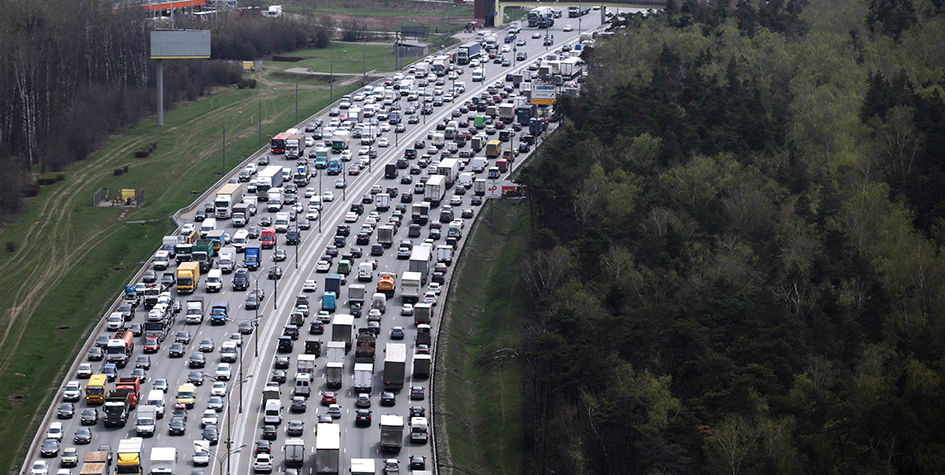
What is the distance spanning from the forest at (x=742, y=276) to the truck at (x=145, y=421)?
25795mm

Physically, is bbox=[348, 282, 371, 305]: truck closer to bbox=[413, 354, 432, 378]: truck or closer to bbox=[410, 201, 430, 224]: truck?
bbox=[413, 354, 432, 378]: truck

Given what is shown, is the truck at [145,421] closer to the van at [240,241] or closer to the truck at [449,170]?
the van at [240,241]

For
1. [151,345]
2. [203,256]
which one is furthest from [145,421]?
[203,256]

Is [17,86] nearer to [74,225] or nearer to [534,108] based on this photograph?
[74,225]

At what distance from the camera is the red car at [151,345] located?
326 feet

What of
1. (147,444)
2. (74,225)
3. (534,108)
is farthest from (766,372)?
(534,108)

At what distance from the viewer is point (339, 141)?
16412 centimetres

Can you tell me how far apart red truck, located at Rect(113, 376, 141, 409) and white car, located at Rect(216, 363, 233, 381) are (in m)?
5.95

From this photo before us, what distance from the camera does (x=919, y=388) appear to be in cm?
7675

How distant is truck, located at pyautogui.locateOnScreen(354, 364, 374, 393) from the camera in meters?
95.1

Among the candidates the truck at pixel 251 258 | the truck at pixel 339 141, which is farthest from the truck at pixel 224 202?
the truck at pixel 339 141

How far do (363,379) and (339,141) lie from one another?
73094 mm

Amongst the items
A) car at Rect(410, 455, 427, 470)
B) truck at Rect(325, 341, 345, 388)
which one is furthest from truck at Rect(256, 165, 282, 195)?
car at Rect(410, 455, 427, 470)

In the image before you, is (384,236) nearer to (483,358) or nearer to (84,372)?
(483,358)
